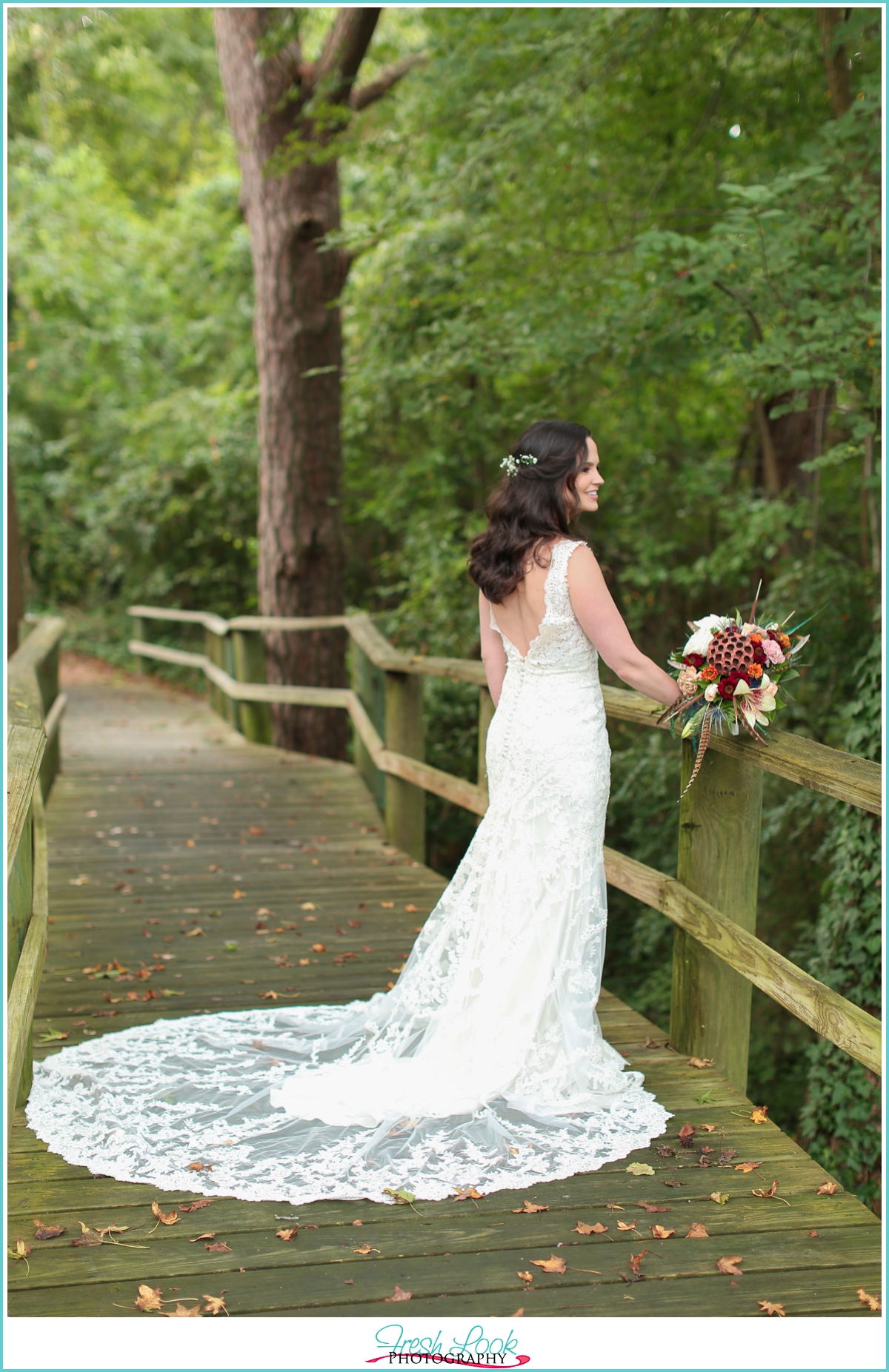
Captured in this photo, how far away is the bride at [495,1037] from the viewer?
3.14m

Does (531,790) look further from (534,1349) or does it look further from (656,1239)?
(534,1349)

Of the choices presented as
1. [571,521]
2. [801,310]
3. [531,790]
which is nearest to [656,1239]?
[531,790]

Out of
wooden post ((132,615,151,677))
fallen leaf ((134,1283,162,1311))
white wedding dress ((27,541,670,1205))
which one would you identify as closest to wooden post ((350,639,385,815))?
white wedding dress ((27,541,670,1205))

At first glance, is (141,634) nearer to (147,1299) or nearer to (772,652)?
(772,652)

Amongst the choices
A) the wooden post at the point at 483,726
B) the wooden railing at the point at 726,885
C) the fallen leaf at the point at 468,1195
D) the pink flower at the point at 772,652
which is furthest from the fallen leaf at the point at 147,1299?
the wooden post at the point at 483,726

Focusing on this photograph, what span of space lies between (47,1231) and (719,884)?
2.01 metres

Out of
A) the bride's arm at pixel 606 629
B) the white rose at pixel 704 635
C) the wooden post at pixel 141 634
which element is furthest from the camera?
the wooden post at pixel 141 634

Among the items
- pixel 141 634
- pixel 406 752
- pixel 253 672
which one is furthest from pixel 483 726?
pixel 141 634

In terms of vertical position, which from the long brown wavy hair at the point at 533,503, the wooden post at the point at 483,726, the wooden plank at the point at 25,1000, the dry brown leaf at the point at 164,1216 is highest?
the long brown wavy hair at the point at 533,503

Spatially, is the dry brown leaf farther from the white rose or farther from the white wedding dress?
the white rose

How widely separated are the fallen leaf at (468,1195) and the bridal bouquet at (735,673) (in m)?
1.25

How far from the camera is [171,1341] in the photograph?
2377mm

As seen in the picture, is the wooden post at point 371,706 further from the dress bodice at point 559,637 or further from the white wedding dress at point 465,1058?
the dress bodice at point 559,637

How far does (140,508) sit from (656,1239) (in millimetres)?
14528
